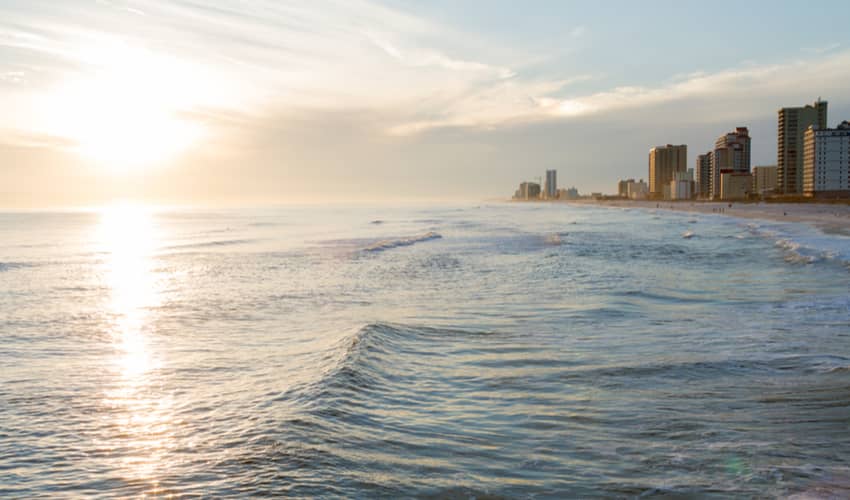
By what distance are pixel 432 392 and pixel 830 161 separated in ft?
736

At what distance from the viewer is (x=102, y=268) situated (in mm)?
27734

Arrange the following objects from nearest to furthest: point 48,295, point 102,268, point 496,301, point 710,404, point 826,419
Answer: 1. point 826,419
2. point 710,404
3. point 496,301
4. point 48,295
5. point 102,268

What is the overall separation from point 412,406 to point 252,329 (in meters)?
6.51

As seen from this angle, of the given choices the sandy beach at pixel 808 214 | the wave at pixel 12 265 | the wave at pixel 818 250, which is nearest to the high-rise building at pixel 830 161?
the sandy beach at pixel 808 214

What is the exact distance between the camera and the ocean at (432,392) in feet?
18.7

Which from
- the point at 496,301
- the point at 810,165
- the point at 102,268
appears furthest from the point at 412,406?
the point at 810,165

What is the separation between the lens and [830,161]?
624 feet

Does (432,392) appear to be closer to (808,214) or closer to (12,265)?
(12,265)

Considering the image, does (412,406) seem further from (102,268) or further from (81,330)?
(102,268)

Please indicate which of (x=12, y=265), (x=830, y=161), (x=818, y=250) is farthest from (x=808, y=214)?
(x=830, y=161)

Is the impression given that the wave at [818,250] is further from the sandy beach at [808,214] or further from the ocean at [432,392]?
the ocean at [432,392]

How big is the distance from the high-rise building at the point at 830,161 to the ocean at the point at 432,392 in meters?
207

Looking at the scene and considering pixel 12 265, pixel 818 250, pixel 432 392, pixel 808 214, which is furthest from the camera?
pixel 808 214

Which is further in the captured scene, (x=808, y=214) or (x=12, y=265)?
(x=808, y=214)
